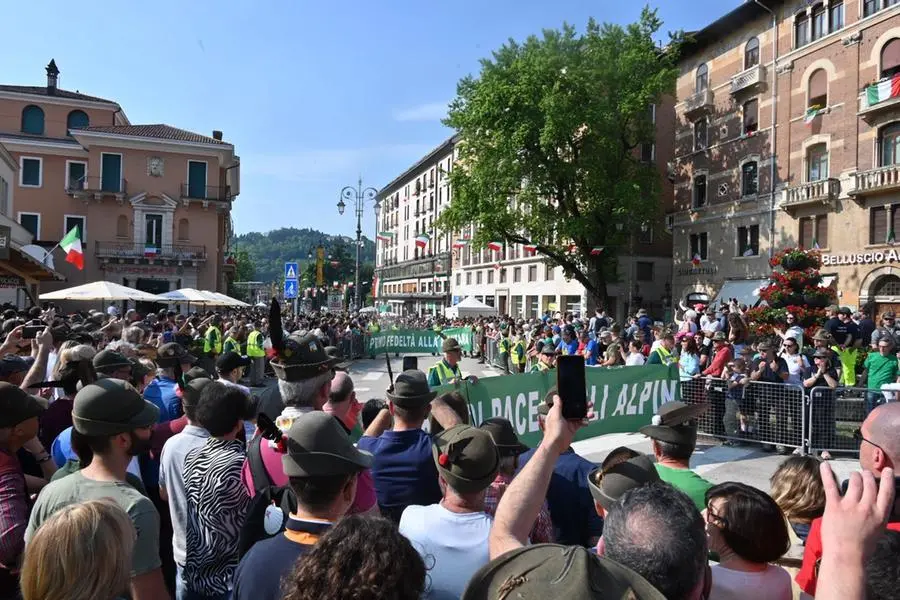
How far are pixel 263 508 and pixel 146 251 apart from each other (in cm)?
4265

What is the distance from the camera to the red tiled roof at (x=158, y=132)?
1629 inches

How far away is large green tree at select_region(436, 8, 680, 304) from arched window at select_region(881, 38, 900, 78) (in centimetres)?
943

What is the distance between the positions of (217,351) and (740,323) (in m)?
12.7

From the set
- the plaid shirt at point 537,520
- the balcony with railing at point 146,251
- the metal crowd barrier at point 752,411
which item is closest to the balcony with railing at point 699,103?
the metal crowd barrier at point 752,411

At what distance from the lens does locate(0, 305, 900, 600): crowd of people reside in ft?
5.56

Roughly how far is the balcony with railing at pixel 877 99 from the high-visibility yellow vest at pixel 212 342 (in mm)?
25324

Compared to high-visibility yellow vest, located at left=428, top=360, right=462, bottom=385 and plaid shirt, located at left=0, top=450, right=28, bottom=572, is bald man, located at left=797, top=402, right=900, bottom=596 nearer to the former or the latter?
plaid shirt, located at left=0, top=450, right=28, bottom=572

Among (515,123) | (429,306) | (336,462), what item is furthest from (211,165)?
(336,462)

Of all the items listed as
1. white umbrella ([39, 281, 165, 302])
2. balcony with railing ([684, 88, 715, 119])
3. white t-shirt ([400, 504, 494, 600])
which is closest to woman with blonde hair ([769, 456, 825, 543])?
white t-shirt ([400, 504, 494, 600])

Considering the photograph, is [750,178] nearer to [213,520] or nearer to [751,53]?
[751,53]

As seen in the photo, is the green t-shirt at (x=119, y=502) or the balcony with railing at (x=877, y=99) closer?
the green t-shirt at (x=119, y=502)

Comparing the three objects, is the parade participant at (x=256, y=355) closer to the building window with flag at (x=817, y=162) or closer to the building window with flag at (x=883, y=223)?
the building window with flag at (x=883, y=223)

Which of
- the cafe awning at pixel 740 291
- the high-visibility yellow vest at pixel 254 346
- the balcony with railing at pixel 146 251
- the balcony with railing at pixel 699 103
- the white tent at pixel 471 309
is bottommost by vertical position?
the high-visibility yellow vest at pixel 254 346

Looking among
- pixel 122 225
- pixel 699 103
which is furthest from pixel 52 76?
pixel 699 103
